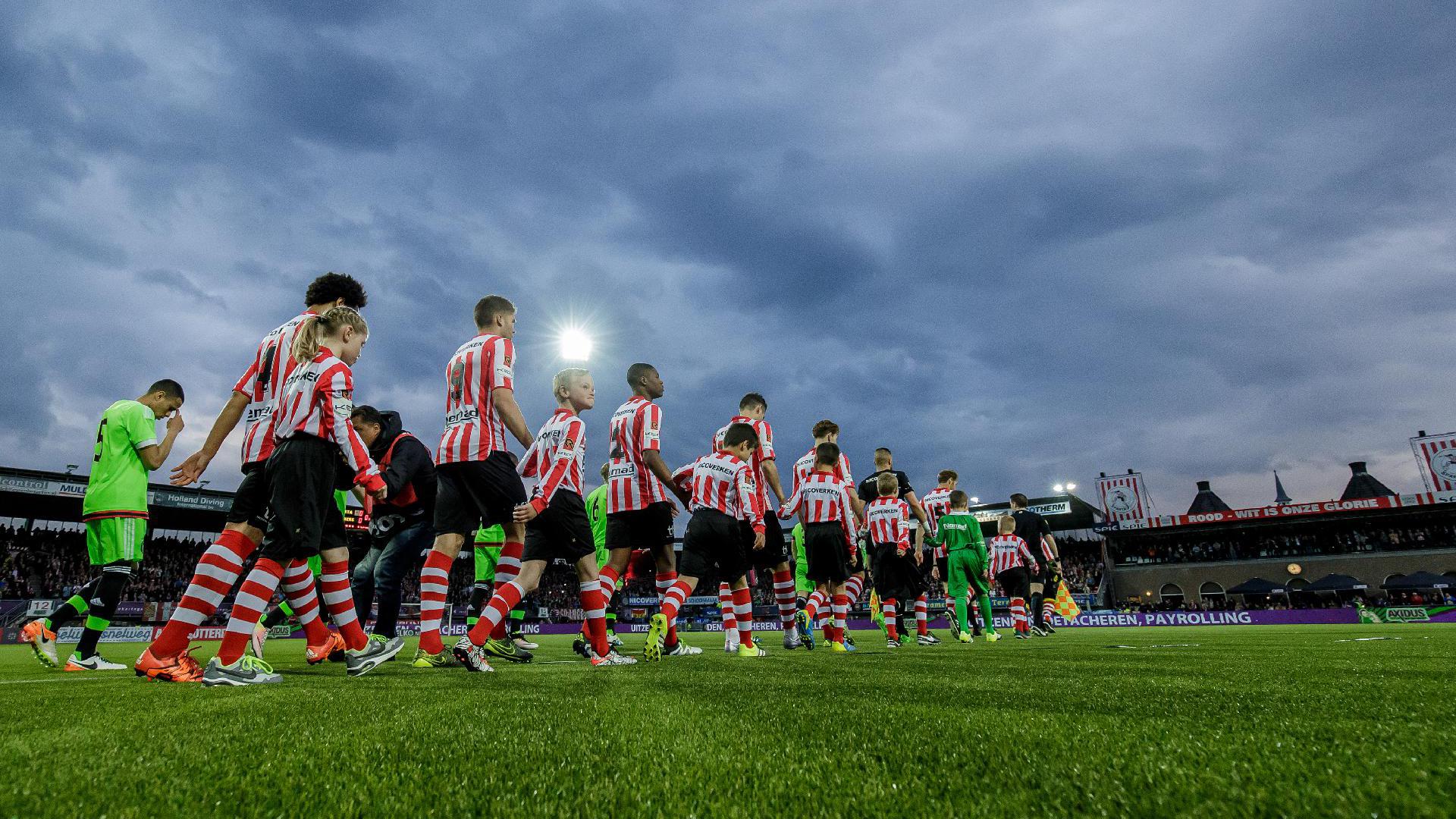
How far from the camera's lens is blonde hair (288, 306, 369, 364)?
13.0ft

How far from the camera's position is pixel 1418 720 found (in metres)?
1.87

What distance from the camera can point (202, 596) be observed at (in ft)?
11.5

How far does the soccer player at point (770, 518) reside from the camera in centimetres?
725

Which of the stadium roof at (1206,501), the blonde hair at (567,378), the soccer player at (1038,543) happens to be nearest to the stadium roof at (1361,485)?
the stadium roof at (1206,501)

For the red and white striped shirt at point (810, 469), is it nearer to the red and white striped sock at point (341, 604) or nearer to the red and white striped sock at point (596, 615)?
the red and white striped sock at point (596, 615)

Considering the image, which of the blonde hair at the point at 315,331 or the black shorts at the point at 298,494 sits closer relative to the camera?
the black shorts at the point at 298,494

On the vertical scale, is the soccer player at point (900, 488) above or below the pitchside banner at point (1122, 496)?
below

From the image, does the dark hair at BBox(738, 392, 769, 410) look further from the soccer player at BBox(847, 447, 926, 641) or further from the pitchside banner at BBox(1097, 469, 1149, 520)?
the pitchside banner at BBox(1097, 469, 1149, 520)

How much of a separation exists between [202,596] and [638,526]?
3200 mm

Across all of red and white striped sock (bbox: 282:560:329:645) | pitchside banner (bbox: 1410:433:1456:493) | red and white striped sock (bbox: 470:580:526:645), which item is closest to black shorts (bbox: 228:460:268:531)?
red and white striped sock (bbox: 282:560:329:645)

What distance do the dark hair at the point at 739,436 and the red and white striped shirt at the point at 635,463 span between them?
30.7 inches

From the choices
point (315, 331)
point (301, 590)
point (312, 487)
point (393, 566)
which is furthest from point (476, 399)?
point (393, 566)

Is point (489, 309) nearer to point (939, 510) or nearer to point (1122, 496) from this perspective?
point (939, 510)

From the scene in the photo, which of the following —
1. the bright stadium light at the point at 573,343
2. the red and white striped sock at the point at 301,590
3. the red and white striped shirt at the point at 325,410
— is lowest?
the red and white striped sock at the point at 301,590
